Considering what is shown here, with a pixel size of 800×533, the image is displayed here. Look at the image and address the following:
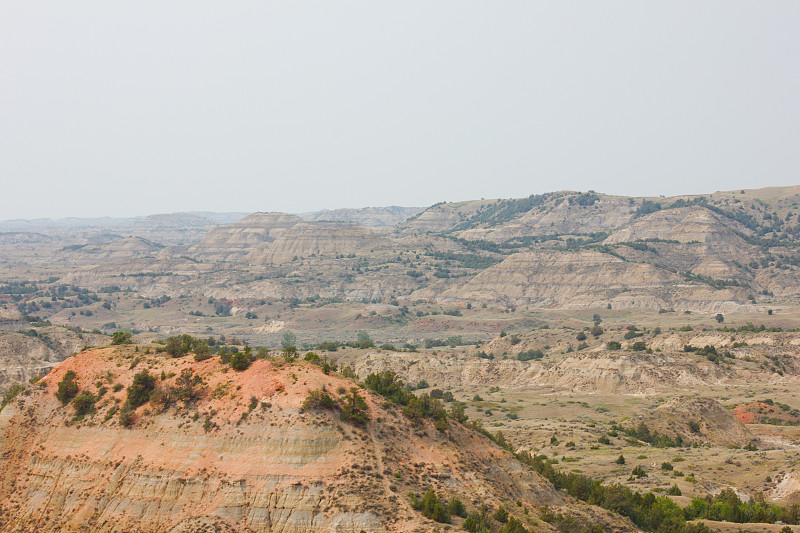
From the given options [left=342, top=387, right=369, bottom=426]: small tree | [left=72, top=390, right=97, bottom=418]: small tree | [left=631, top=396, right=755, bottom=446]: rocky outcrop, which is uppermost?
[left=342, top=387, right=369, bottom=426]: small tree

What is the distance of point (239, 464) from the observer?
3272 centimetres

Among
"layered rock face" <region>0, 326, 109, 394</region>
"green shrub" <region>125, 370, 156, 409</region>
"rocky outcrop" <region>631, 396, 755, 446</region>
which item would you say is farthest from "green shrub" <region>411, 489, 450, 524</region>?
"layered rock face" <region>0, 326, 109, 394</region>

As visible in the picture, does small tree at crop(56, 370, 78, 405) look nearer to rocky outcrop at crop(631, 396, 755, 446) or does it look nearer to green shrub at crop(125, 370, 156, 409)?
green shrub at crop(125, 370, 156, 409)

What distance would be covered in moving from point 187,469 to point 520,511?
673 inches

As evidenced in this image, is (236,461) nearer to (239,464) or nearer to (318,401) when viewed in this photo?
(239,464)

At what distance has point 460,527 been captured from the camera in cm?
2962

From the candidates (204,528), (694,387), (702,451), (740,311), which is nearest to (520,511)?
(204,528)

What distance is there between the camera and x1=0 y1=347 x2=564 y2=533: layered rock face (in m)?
30.9

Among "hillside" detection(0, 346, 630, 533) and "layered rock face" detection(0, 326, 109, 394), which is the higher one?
"hillside" detection(0, 346, 630, 533)

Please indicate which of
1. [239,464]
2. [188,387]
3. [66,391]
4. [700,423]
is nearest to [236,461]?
[239,464]

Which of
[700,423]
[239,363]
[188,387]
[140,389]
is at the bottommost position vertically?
[700,423]

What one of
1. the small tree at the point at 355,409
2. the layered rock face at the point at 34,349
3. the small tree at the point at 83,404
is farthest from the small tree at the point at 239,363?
the layered rock face at the point at 34,349

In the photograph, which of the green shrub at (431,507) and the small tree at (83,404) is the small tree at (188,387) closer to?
the small tree at (83,404)

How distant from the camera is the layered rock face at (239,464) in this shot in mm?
30859
